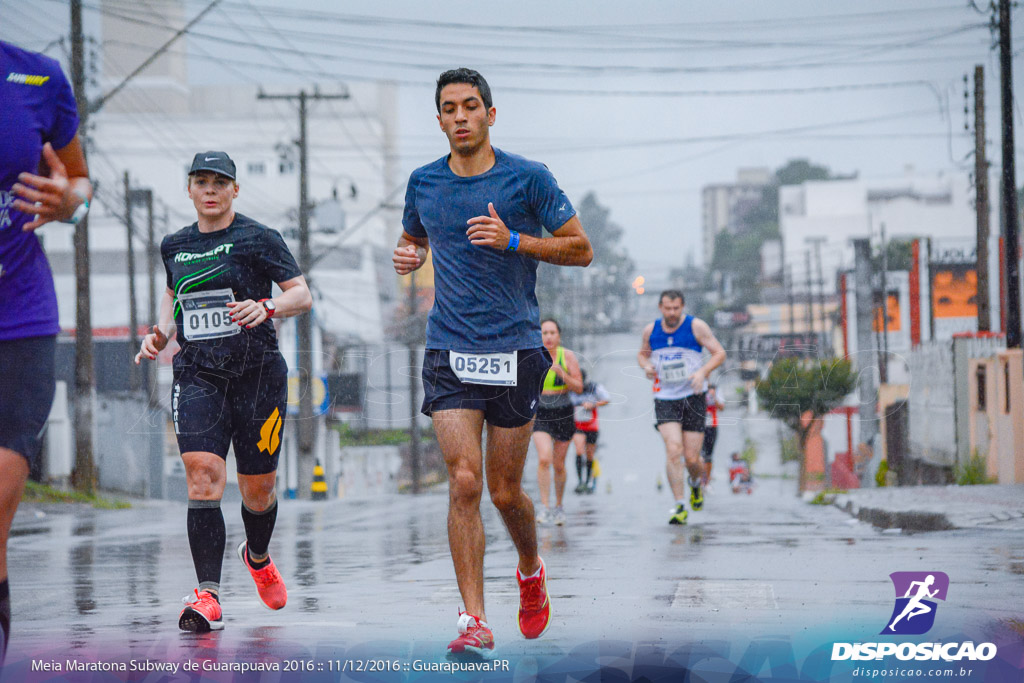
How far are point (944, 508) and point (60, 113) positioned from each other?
9.55m

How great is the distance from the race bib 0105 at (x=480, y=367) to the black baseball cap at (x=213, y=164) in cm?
159

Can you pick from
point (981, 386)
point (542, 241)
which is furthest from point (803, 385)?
point (542, 241)

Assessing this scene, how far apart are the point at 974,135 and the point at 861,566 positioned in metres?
19.9

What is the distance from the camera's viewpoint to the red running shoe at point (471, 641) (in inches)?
180

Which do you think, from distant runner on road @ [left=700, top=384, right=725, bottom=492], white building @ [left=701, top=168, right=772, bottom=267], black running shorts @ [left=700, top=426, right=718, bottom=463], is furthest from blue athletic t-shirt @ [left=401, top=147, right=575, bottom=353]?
white building @ [left=701, top=168, right=772, bottom=267]

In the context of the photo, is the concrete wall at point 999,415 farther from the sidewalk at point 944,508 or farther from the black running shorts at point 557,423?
the black running shorts at point 557,423

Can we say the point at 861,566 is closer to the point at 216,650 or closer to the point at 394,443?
the point at 216,650

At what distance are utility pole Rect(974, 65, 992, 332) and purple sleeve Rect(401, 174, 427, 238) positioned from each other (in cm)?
1969

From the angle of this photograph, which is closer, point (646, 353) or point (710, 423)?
point (646, 353)

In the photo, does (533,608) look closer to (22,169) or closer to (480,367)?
(480,367)

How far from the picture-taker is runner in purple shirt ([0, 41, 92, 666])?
12.5 ft

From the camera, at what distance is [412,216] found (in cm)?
539

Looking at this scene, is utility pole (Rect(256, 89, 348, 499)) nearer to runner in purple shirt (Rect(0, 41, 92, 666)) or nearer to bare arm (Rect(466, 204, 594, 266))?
bare arm (Rect(466, 204, 594, 266))

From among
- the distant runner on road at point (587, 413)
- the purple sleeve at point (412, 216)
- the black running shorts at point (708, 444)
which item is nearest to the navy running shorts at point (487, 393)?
the purple sleeve at point (412, 216)
